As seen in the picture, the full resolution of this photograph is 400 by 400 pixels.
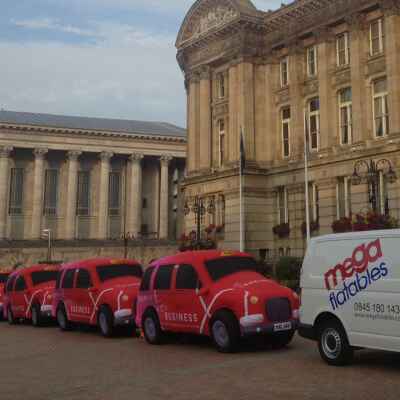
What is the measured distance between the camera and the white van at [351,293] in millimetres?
11117

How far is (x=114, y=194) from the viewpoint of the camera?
88.2 meters

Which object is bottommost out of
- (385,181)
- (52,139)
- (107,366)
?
(107,366)

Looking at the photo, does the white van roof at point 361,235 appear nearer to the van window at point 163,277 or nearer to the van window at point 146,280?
the van window at point 163,277

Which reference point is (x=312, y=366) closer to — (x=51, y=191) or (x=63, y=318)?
(x=63, y=318)

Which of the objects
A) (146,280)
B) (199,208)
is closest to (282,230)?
(199,208)

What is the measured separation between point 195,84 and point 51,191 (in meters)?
44.8

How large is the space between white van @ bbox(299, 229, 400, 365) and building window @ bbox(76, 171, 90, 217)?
7506cm

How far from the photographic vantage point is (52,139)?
81250mm

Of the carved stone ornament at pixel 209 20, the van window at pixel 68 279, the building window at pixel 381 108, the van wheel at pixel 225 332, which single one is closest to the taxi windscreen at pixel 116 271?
the van window at pixel 68 279

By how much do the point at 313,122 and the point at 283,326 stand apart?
25258mm

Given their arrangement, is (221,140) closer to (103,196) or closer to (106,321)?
(106,321)

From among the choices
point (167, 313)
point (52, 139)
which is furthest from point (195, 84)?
point (52, 139)

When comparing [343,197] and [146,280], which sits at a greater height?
[343,197]

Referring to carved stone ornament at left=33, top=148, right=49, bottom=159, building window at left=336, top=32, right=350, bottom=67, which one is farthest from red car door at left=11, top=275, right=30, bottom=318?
carved stone ornament at left=33, top=148, right=49, bottom=159
